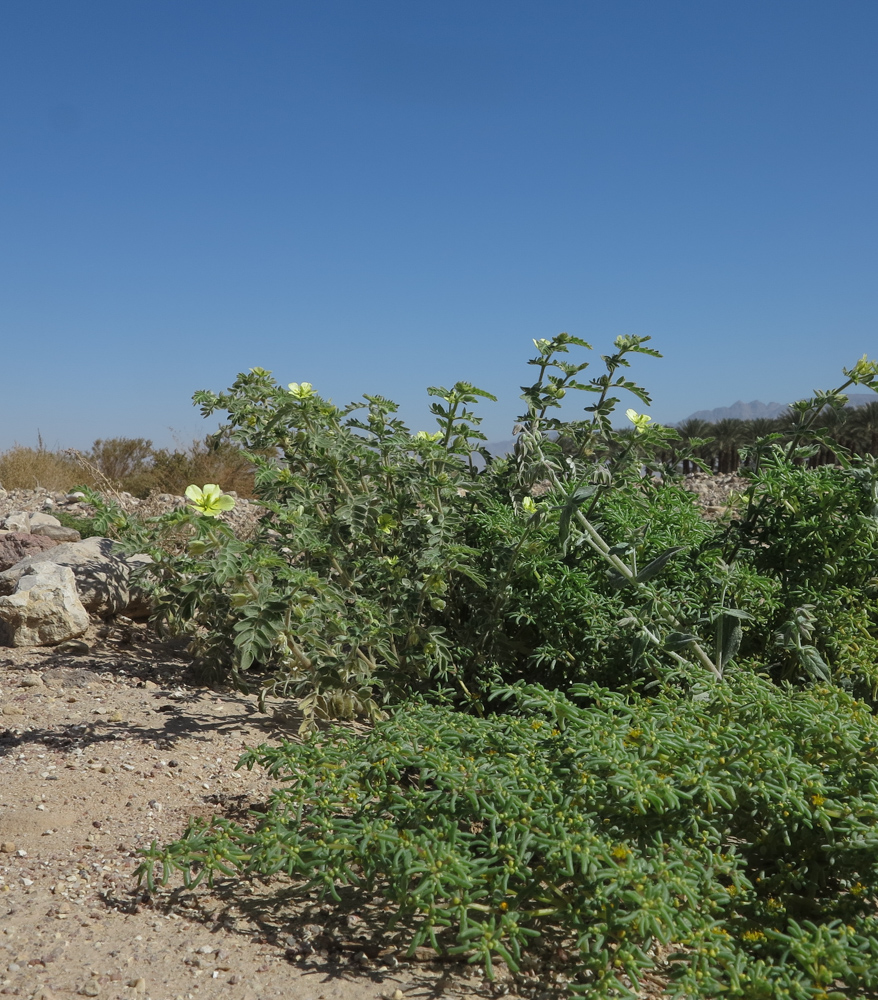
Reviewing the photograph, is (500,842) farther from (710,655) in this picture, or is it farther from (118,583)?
(118,583)

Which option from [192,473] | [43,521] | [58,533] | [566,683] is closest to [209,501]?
[566,683]

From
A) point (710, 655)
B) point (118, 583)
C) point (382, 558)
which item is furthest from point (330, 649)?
point (118, 583)

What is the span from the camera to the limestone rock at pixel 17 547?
5.68 m

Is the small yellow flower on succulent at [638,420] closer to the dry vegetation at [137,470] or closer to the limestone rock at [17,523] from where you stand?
the limestone rock at [17,523]

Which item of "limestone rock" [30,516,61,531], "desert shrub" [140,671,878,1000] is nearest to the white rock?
"limestone rock" [30,516,61,531]

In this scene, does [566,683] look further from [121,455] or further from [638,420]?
[121,455]

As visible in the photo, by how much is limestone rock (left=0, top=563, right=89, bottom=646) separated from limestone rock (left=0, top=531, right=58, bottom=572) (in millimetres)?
1205

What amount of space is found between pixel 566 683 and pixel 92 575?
2.73 meters

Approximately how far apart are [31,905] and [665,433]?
8.58 feet

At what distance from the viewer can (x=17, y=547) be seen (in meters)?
5.72

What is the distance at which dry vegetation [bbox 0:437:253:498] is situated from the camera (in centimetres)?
1195

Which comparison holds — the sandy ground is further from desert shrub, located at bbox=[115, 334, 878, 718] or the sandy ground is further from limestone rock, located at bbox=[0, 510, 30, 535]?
limestone rock, located at bbox=[0, 510, 30, 535]

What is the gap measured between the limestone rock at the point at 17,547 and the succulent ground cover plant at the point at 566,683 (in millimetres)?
1850

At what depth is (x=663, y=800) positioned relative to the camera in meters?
1.98
